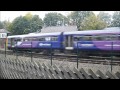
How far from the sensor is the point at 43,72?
3707 millimetres

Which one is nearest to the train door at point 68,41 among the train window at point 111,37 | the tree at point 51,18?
the train window at point 111,37

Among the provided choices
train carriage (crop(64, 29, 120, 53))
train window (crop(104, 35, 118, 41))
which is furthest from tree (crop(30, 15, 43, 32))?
train window (crop(104, 35, 118, 41))

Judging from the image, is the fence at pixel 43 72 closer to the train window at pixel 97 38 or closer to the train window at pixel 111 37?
the train window at pixel 111 37

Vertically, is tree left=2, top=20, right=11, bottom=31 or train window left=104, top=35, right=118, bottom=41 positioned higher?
tree left=2, top=20, right=11, bottom=31

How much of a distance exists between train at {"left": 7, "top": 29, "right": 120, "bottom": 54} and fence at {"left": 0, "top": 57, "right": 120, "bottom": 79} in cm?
652

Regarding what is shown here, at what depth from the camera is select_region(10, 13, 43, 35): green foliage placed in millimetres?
4393

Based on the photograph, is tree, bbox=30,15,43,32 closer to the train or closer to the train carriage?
the train

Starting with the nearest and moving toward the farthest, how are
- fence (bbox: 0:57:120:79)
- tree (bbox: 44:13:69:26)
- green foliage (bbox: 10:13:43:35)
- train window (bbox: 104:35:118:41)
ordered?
1. fence (bbox: 0:57:120:79)
2. tree (bbox: 44:13:69:26)
3. green foliage (bbox: 10:13:43:35)
4. train window (bbox: 104:35:118:41)

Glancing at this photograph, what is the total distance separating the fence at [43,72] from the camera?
109 inches

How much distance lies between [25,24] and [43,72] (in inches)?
51.6
